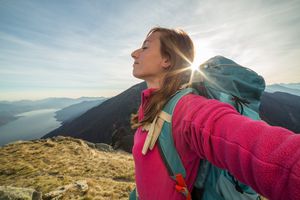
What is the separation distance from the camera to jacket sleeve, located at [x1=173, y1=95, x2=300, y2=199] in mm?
821

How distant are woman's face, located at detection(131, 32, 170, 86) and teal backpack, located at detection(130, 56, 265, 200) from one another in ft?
3.07

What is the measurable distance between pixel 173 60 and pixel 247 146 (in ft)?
5.70

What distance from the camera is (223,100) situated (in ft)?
5.32

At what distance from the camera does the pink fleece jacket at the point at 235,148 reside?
0.83 m

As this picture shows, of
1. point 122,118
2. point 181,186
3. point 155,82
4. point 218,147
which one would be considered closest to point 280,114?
point 122,118

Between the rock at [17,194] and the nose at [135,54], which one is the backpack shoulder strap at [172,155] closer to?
the nose at [135,54]

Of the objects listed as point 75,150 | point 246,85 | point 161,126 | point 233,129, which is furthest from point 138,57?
point 75,150

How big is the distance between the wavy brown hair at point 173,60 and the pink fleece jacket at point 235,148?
0.48 metres

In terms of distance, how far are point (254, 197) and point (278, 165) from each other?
42.8 inches

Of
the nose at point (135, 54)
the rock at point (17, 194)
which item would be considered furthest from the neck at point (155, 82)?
the rock at point (17, 194)

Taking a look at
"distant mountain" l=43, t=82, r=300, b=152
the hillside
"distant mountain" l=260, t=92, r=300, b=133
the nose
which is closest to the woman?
the nose

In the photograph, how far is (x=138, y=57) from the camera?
9.46 ft

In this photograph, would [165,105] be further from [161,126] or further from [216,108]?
[216,108]

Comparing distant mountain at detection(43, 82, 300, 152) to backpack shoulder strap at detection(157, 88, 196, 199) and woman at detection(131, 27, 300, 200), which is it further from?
backpack shoulder strap at detection(157, 88, 196, 199)
